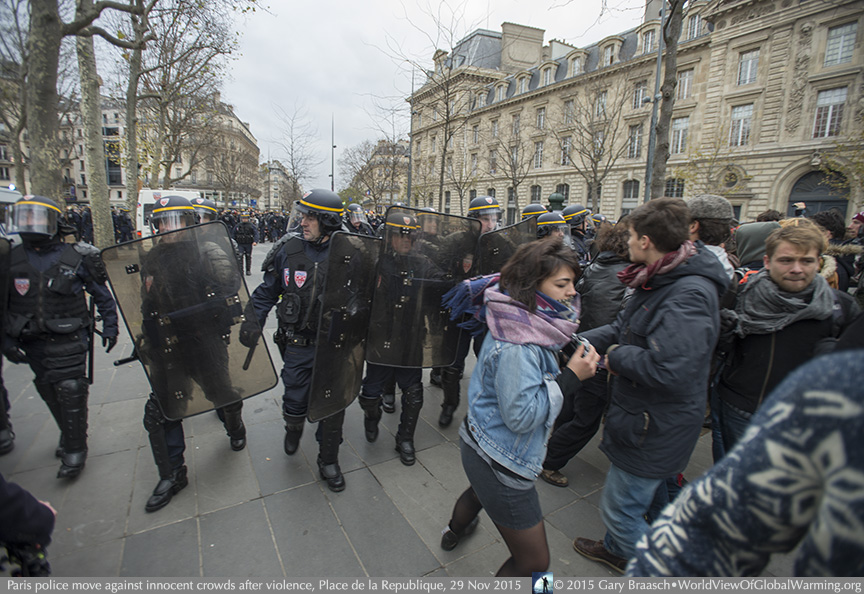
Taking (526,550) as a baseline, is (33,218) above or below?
above

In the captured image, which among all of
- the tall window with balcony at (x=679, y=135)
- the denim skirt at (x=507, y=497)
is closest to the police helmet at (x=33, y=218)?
the denim skirt at (x=507, y=497)

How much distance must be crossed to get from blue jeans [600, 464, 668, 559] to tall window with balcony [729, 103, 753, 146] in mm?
27283

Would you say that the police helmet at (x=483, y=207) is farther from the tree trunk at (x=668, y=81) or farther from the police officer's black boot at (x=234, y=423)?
the tree trunk at (x=668, y=81)

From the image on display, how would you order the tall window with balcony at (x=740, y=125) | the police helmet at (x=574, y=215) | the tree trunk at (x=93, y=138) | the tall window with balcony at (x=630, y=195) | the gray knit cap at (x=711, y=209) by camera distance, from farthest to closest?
1. the tall window with balcony at (x=630, y=195)
2. the tall window with balcony at (x=740, y=125)
3. the tree trunk at (x=93, y=138)
4. the police helmet at (x=574, y=215)
5. the gray knit cap at (x=711, y=209)

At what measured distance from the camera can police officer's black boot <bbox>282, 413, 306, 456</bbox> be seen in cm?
Result: 290

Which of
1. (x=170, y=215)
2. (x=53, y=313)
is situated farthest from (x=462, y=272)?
(x=53, y=313)

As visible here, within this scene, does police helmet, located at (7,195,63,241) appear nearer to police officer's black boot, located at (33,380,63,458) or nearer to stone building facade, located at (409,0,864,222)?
police officer's black boot, located at (33,380,63,458)

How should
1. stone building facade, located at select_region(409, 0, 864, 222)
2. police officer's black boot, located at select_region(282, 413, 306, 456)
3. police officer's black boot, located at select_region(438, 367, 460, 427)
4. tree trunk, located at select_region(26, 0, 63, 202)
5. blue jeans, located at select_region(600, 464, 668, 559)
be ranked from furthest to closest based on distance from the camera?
stone building facade, located at select_region(409, 0, 864, 222) → tree trunk, located at select_region(26, 0, 63, 202) → police officer's black boot, located at select_region(438, 367, 460, 427) → police officer's black boot, located at select_region(282, 413, 306, 456) → blue jeans, located at select_region(600, 464, 668, 559)

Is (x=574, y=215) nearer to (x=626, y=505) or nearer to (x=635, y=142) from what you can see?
(x=626, y=505)

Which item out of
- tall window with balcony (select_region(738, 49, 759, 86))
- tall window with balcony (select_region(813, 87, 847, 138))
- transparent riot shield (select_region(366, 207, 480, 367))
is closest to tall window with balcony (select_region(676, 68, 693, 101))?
tall window with balcony (select_region(738, 49, 759, 86))

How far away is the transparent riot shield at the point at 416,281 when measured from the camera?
9.09ft

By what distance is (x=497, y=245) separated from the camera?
→ 335cm

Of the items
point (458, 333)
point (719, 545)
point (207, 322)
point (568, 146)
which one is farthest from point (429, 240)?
point (568, 146)

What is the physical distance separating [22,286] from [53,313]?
24 centimetres
